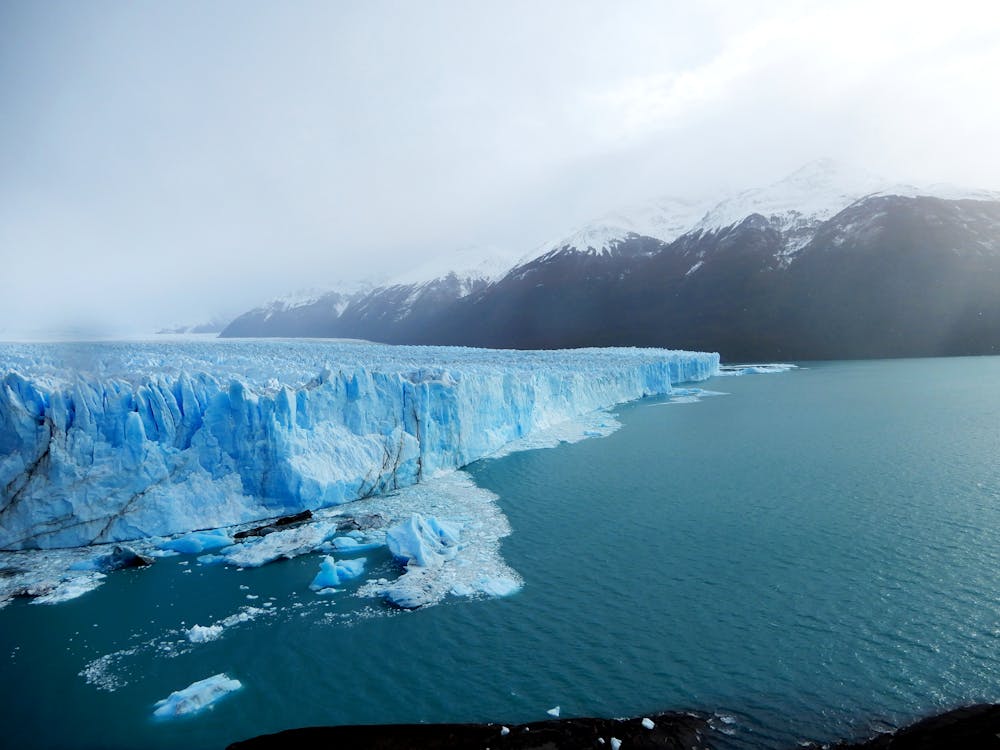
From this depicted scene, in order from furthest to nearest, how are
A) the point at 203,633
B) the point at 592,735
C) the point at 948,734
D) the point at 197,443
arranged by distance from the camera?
the point at 197,443 → the point at 203,633 → the point at 592,735 → the point at 948,734

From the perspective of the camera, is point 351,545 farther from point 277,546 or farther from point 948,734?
point 948,734

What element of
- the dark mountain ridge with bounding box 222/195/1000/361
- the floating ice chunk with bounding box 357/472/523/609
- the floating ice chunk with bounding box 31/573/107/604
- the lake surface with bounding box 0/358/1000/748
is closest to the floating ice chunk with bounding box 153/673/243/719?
the lake surface with bounding box 0/358/1000/748

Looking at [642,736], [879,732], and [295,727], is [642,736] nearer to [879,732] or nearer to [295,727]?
[879,732]

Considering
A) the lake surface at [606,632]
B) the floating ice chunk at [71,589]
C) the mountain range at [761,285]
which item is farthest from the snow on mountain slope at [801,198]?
the floating ice chunk at [71,589]

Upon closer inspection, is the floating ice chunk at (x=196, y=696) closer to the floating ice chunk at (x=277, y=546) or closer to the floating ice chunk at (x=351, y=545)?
the floating ice chunk at (x=277, y=546)

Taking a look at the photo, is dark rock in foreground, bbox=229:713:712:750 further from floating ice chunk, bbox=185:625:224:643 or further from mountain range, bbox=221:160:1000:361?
mountain range, bbox=221:160:1000:361

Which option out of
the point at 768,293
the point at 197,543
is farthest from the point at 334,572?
the point at 768,293
